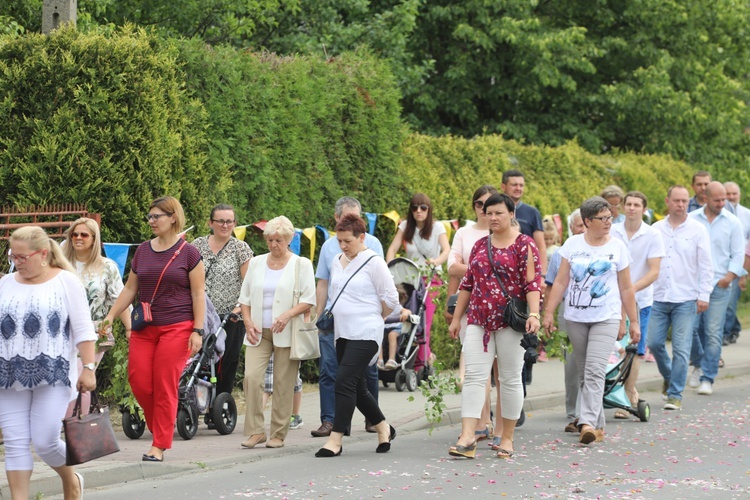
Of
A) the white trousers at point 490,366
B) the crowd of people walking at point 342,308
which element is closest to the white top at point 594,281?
the crowd of people walking at point 342,308

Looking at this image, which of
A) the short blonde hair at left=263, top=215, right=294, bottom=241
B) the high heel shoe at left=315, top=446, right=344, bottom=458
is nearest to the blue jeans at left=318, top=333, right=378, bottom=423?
the high heel shoe at left=315, top=446, right=344, bottom=458

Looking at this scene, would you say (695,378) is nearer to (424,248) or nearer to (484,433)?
(424,248)

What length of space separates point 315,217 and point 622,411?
3852mm

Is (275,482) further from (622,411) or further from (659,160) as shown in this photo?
(659,160)

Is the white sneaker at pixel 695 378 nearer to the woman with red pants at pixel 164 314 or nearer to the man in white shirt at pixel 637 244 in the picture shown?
the man in white shirt at pixel 637 244

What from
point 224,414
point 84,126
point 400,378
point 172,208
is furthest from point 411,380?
point 172,208

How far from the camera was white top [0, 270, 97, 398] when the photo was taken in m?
6.96

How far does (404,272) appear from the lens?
1312 centimetres

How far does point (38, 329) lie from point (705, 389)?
345 inches

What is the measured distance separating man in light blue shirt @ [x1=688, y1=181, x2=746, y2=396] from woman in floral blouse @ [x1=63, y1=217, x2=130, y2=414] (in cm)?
693

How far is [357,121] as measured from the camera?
1470 centimetres

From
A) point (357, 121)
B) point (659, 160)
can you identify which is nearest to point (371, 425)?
point (357, 121)

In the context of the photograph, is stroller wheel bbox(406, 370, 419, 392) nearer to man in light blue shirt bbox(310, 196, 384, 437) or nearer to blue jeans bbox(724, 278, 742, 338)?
man in light blue shirt bbox(310, 196, 384, 437)

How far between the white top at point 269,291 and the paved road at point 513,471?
1.04 meters
